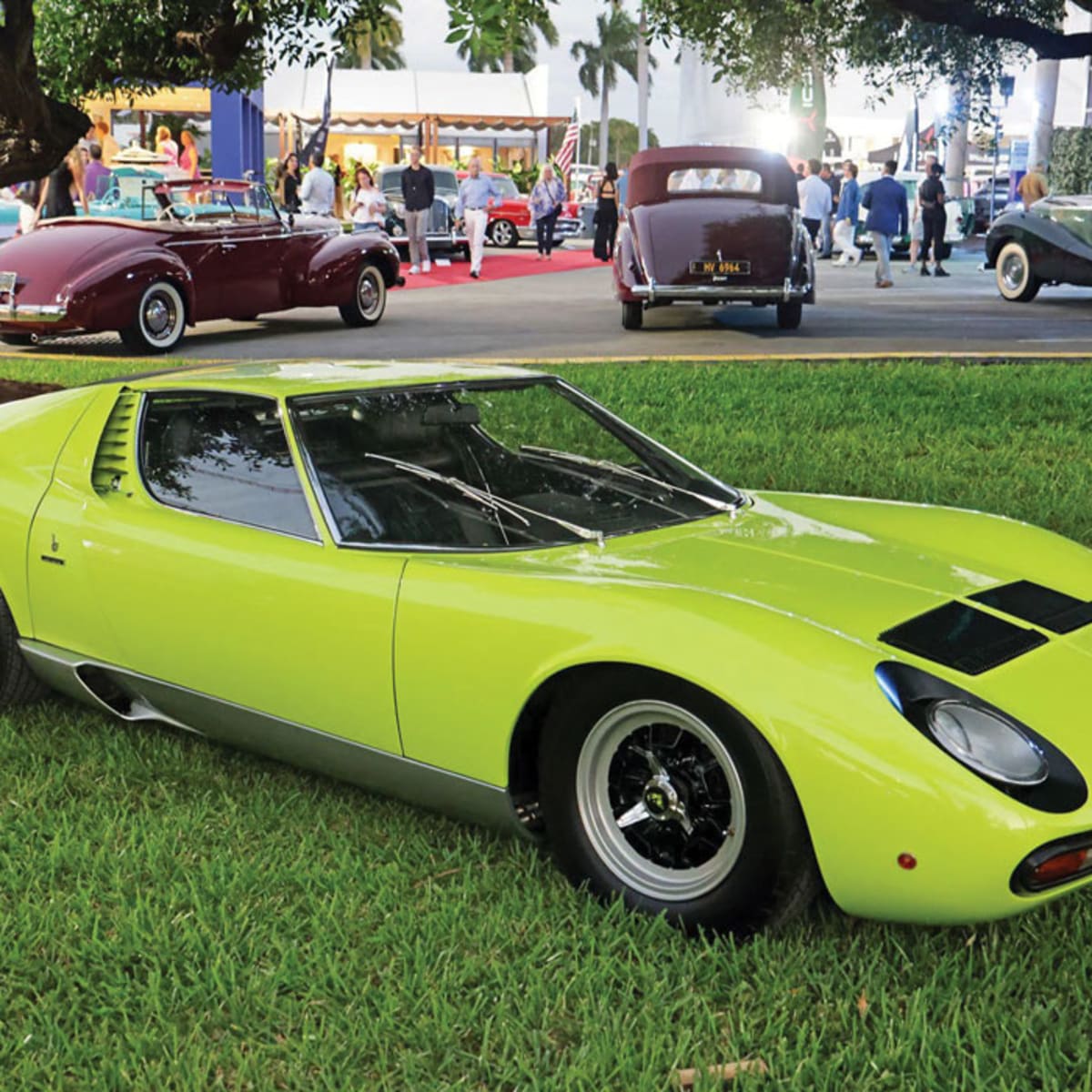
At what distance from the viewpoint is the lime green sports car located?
8.71 feet

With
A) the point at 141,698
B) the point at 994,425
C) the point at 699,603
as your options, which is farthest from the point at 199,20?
the point at 699,603

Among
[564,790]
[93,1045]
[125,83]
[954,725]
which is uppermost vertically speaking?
[125,83]

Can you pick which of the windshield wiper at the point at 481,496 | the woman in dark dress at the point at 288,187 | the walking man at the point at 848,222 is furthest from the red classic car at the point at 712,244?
the windshield wiper at the point at 481,496

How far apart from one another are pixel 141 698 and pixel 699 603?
1.72 m

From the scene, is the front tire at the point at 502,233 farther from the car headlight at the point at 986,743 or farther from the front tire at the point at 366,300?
the car headlight at the point at 986,743

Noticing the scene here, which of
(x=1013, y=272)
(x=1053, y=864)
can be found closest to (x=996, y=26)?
(x=1013, y=272)

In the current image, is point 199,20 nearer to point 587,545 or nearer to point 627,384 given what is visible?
point 627,384

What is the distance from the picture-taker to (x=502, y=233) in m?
33.2

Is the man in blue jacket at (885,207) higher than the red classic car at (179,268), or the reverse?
the man in blue jacket at (885,207)

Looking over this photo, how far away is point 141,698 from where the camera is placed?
3.90m

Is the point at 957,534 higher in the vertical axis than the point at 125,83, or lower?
lower

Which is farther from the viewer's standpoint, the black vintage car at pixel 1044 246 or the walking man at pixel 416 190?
the walking man at pixel 416 190

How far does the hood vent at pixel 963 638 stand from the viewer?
2.86 meters

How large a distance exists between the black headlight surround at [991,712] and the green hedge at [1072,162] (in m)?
31.5
